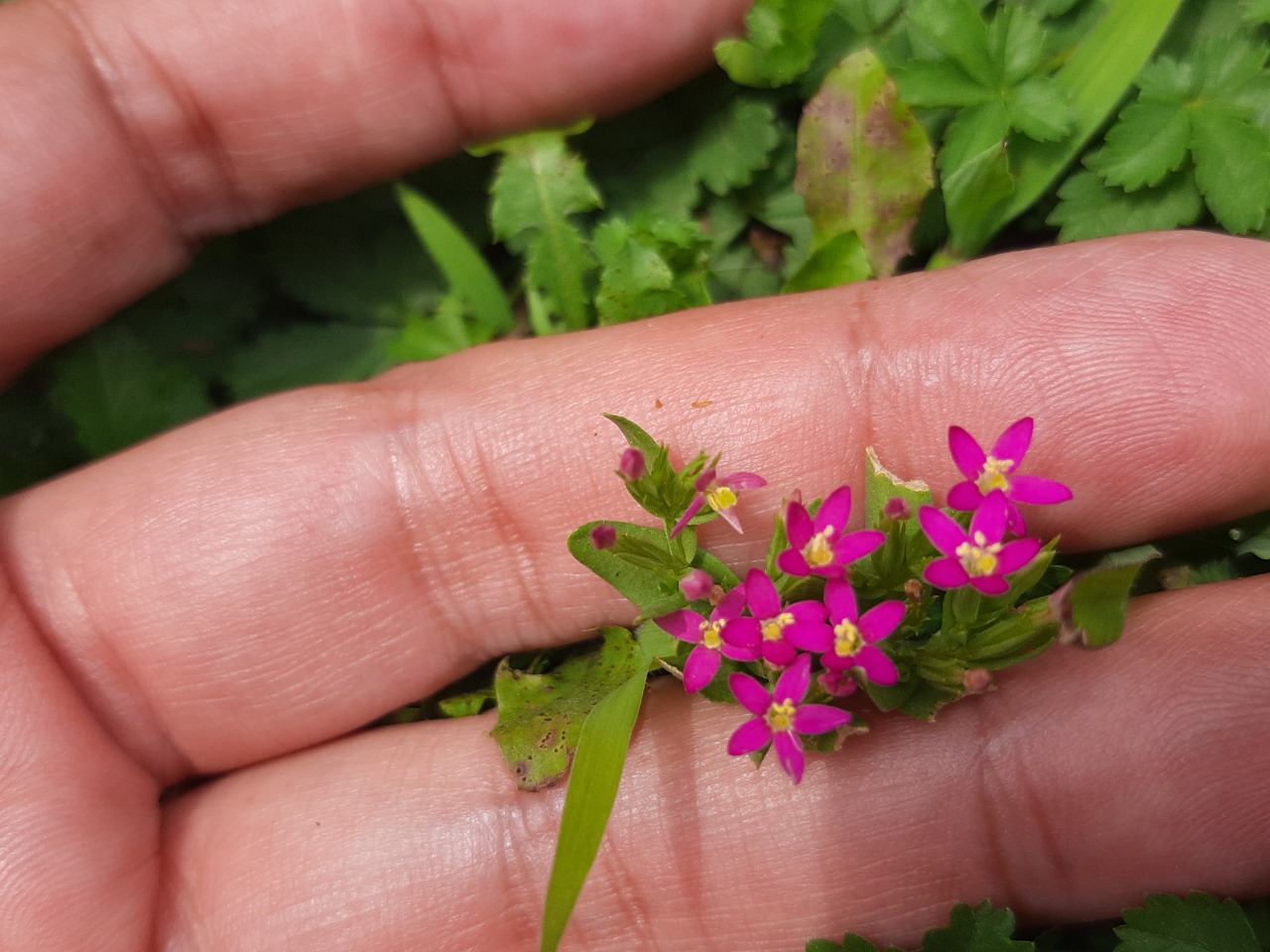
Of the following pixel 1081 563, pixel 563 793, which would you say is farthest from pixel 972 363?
pixel 563 793

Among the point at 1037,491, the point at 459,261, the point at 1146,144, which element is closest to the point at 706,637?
the point at 1037,491

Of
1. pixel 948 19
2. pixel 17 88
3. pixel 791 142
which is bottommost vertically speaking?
pixel 791 142

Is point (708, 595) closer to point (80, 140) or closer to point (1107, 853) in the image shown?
point (1107, 853)

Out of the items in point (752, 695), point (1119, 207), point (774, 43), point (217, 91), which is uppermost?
point (217, 91)

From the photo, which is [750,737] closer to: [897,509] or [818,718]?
[818,718]

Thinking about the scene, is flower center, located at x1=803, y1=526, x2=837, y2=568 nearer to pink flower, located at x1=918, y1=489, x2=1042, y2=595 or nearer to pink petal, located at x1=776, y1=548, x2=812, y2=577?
pink petal, located at x1=776, y1=548, x2=812, y2=577

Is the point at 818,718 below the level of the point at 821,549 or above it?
below

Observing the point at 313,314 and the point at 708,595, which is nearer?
the point at 708,595
